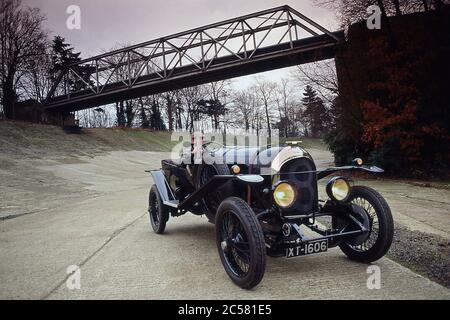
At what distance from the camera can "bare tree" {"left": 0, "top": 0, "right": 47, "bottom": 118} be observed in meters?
31.4

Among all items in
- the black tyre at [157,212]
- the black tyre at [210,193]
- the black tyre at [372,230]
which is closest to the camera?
the black tyre at [372,230]

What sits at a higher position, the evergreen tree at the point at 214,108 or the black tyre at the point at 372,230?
the evergreen tree at the point at 214,108

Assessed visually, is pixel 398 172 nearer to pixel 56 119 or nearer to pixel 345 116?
pixel 345 116

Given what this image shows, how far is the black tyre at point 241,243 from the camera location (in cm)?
345

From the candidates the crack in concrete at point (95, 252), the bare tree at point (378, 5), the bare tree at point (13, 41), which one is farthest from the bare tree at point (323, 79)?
the bare tree at point (13, 41)

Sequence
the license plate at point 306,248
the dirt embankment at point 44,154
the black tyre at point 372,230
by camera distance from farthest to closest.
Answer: the dirt embankment at point 44,154
the black tyre at point 372,230
the license plate at point 306,248

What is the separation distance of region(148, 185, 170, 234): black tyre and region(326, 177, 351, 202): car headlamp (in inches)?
119

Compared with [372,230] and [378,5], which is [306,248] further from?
[378,5]

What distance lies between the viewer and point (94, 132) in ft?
119

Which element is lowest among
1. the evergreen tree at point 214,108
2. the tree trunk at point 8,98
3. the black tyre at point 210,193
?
the black tyre at point 210,193

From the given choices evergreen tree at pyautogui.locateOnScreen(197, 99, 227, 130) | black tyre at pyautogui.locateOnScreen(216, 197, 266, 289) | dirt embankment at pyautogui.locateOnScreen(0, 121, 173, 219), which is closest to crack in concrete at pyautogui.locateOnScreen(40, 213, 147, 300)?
black tyre at pyautogui.locateOnScreen(216, 197, 266, 289)

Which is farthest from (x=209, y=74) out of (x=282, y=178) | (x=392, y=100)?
(x=282, y=178)

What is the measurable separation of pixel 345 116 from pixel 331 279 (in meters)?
14.4

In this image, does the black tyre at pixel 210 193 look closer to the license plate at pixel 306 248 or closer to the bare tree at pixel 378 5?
the license plate at pixel 306 248
